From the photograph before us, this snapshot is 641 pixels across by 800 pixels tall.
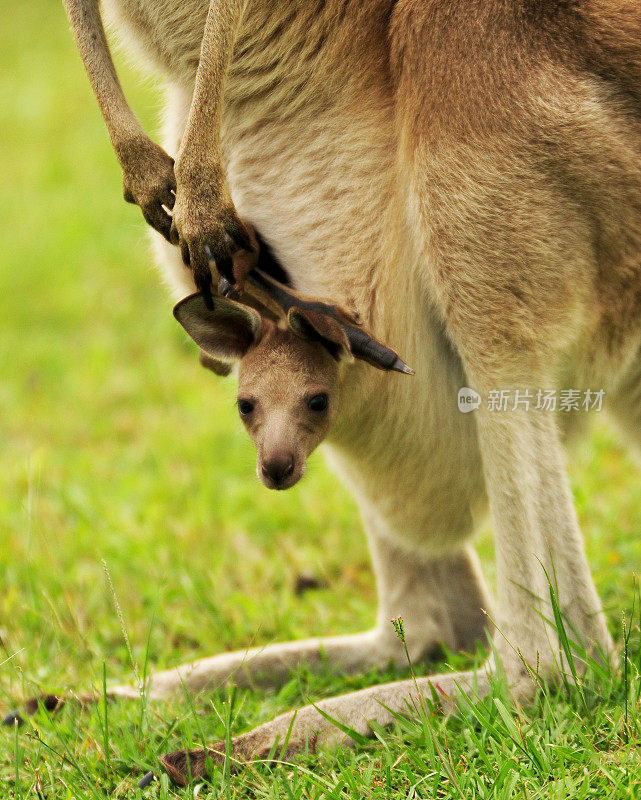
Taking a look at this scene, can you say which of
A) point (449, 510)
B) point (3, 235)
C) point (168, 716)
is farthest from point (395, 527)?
point (3, 235)

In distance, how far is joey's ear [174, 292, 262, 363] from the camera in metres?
1.98

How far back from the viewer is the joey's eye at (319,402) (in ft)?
6.46

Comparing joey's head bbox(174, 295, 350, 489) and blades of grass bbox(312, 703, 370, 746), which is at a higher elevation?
joey's head bbox(174, 295, 350, 489)

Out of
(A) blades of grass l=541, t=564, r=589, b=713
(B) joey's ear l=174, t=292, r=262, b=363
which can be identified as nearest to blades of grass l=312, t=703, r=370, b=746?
(A) blades of grass l=541, t=564, r=589, b=713

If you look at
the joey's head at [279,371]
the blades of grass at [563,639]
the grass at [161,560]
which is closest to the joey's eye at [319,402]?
the joey's head at [279,371]

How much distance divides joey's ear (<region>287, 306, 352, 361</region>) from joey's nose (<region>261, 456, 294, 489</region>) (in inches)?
8.8

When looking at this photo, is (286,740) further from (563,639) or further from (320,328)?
(320,328)

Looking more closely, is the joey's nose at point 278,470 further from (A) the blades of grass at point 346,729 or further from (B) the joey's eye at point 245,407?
(A) the blades of grass at point 346,729

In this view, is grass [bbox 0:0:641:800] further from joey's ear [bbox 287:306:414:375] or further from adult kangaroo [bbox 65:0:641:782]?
joey's ear [bbox 287:306:414:375]

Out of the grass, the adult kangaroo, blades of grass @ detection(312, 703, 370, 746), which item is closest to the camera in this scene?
the grass

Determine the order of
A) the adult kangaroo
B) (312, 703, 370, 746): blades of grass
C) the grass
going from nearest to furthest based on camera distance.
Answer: the grass
(312, 703, 370, 746): blades of grass
the adult kangaroo

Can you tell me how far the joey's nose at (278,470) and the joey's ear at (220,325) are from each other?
29cm

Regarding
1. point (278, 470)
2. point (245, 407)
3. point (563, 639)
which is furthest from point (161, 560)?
point (563, 639)

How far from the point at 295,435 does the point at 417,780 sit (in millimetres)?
633
